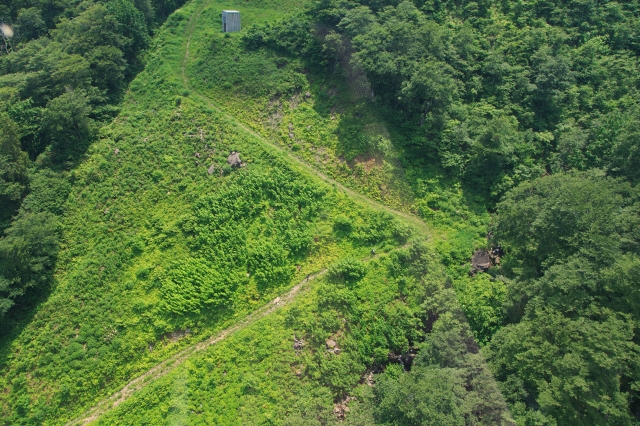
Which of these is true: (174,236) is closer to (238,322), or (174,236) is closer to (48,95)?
(238,322)

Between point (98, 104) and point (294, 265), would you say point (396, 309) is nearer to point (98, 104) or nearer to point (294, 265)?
point (294, 265)

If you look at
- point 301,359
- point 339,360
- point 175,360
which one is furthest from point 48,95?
point 339,360

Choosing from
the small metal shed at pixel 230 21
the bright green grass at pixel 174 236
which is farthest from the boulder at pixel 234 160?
the small metal shed at pixel 230 21

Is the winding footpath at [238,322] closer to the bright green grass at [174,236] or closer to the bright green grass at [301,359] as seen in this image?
the bright green grass at [174,236]

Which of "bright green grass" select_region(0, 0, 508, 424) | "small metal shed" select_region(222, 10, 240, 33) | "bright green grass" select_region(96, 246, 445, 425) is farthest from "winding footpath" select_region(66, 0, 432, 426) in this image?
"small metal shed" select_region(222, 10, 240, 33)

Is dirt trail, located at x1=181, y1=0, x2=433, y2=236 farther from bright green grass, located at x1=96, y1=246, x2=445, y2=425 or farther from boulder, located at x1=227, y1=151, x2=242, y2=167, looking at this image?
bright green grass, located at x1=96, y1=246, x2=445, y2=425

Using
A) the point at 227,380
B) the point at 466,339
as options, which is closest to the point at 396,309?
the point at 466,339
